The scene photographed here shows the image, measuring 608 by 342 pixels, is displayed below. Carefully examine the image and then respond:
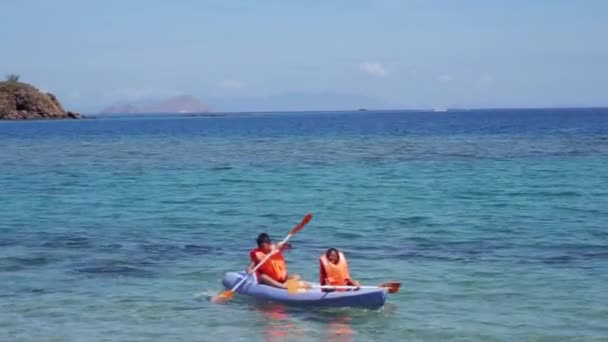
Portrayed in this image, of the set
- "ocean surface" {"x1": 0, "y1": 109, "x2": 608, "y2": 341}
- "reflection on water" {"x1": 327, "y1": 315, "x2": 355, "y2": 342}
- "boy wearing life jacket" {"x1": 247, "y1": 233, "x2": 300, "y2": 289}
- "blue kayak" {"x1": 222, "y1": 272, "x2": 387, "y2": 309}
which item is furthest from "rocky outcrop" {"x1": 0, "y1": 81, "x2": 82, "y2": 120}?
"reflection on water" {"x1": 327, "y1": 315, "x2": 355, "y2": 342}

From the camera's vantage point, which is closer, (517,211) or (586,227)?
(586,227)

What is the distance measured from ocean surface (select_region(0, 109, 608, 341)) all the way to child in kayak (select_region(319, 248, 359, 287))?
785 mm

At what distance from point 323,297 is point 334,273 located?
626 mm

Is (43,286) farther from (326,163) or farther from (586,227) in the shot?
(326,163)

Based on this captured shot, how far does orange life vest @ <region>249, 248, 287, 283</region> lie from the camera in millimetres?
15344

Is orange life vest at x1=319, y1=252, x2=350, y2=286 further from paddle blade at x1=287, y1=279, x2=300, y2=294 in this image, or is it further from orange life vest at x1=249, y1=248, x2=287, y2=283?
orange life vest at x1=249, y1=248, x2=287, y2=283

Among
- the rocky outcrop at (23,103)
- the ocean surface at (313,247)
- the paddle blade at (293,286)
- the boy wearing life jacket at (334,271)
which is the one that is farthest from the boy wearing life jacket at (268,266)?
the rocky outcrop at (23,103)

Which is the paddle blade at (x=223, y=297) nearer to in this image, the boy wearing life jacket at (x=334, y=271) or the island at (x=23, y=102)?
the boy wearing life jacket at (x=334, y=271)

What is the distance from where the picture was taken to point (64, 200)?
1182 inches

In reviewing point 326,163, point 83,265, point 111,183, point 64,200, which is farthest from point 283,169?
point 83,265

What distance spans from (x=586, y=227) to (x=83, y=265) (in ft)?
39.3

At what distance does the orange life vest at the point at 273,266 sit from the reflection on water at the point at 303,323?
72 centimetres

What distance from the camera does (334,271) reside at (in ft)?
48.0

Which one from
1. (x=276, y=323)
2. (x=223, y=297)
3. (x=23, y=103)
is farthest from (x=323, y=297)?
(x=23, y=103)
